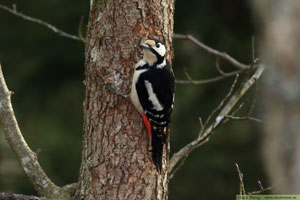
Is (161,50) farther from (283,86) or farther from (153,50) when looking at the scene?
(283,86)

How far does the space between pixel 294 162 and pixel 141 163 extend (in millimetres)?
1973

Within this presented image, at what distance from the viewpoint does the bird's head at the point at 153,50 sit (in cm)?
349

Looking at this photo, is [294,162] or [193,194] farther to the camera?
[193,194]

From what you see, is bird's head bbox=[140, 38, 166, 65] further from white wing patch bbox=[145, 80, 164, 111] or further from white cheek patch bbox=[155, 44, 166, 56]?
white wing patch bbox=[145, 80, 164, 111]

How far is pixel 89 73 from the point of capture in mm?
3572

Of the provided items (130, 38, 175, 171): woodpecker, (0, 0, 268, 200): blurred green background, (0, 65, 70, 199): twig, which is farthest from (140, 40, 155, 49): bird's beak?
(0, 0, 268, 200): blurred green background

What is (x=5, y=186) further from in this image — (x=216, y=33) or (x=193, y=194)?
(x=216, y=33)

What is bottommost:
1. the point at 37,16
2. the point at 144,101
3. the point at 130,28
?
the point at 144,101

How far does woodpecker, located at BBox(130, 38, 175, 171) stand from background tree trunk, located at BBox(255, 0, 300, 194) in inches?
76.0

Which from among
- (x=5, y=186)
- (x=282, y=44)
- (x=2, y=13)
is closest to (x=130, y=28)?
(x=282, y=44)

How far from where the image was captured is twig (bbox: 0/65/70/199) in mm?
3451

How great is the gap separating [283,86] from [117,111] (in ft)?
→ 6.74

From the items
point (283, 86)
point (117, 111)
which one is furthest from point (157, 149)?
point (283, 86)

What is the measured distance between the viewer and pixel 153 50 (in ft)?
11.4
